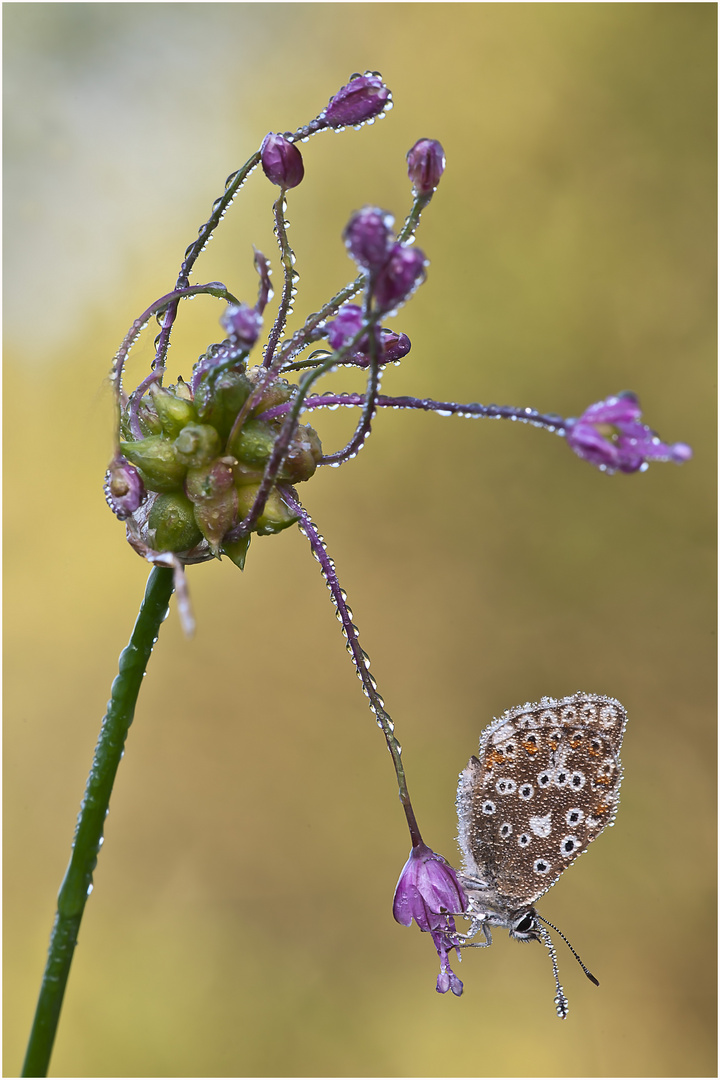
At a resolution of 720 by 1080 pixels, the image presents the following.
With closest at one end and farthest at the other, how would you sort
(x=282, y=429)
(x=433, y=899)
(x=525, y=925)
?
(x=282, y=429) < (x=433, y=899) < (x=525, y=925)

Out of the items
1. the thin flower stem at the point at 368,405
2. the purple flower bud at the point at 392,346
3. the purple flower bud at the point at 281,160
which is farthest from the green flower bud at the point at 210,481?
the purple flower bud at the point at 281,160

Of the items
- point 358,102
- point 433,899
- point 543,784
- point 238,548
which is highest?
point 358,102

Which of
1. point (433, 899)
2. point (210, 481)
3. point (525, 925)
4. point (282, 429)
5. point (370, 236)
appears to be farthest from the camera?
point (525, 925)

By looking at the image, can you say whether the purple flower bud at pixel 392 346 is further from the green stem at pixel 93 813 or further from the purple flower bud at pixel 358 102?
the green stem at pixel 93 813

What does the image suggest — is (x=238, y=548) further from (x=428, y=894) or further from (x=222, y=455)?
(x=428, y=894)

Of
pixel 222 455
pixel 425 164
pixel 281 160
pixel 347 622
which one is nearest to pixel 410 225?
pixel 425 164

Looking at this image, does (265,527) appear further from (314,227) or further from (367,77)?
(314,227)

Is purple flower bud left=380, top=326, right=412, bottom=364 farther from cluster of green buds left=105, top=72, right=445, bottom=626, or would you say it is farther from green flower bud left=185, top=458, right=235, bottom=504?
green flower bud left=185, top=458, right=235, bottom=504
